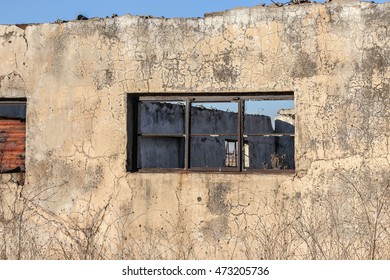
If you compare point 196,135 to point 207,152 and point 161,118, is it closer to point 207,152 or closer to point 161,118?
point 161,118

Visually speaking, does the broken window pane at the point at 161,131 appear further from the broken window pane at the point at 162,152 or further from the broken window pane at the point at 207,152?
the broken window pane at the point at 207,152

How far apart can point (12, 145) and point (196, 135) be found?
2355 mm

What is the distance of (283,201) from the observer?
25.5 feet

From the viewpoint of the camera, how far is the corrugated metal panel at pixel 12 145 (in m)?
8.80

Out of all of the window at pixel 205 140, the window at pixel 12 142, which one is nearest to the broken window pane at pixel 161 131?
the window at pixel 205 140

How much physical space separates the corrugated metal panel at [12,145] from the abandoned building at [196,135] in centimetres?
2

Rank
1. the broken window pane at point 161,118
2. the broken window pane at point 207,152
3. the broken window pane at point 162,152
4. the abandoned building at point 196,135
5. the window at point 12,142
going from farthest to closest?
the broken window pane at point 207,152
the broken window pane at point 162,152
the broken window pane at point 161,118
the window at point 12,142
the abandoned building at point 196,135

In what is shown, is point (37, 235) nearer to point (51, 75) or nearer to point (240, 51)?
point (51, 75)

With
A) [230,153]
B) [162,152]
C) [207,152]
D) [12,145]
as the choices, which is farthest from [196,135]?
[230,153]

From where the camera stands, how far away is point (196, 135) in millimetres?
8039

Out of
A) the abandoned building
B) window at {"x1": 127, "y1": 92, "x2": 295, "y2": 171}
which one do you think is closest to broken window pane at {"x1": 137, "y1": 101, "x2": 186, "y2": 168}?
window at {"x1": 127, "y1": 92, "x2": 295, "y2": 171}

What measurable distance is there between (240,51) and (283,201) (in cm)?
168

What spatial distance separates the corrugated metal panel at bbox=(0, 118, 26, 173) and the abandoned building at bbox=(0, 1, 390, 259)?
0.05 ft

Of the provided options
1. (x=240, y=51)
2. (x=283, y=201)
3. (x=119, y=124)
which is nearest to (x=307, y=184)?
(x=283, y=201)
